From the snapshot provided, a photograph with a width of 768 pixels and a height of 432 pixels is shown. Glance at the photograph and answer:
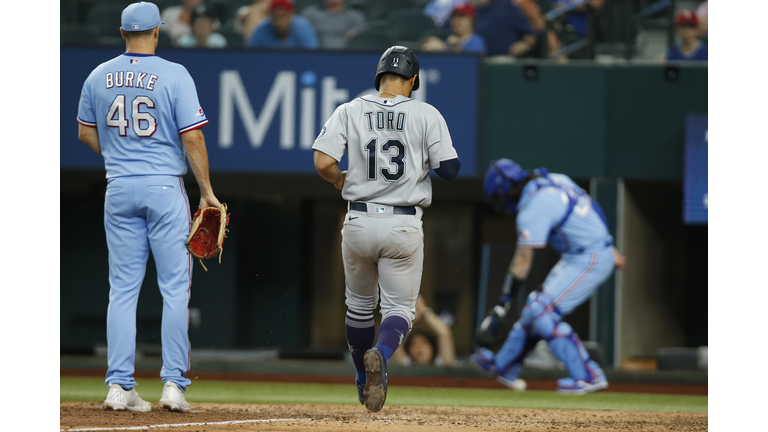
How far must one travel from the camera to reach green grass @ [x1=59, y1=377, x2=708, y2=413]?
565 centimetres

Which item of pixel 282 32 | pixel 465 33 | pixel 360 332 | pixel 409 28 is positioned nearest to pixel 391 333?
pixel 360 332

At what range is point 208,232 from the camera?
4234 millimetres

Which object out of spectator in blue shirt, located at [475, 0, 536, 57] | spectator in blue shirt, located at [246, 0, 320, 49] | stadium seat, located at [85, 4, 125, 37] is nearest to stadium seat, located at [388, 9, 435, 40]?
spectator in blue shirt, located at [475, 0, 536, 57]

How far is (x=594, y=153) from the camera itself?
8383 millimetres

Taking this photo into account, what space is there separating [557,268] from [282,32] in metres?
3.36

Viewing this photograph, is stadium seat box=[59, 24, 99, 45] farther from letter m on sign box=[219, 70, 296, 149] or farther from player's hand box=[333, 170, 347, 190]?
player's hand box=[333, 170, 347, 190]

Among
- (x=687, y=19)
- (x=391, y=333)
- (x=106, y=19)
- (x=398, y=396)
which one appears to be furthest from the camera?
(x=106, y=19)

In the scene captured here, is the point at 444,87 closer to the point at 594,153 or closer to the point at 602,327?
the point at 594,153

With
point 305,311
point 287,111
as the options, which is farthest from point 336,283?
point 287,111

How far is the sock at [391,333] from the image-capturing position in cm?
395

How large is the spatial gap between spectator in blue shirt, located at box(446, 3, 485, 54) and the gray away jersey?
14.4ft

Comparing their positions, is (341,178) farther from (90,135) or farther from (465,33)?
(465,33)

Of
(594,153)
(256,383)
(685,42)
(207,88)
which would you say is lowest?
(256,383)

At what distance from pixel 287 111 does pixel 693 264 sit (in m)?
4.24
